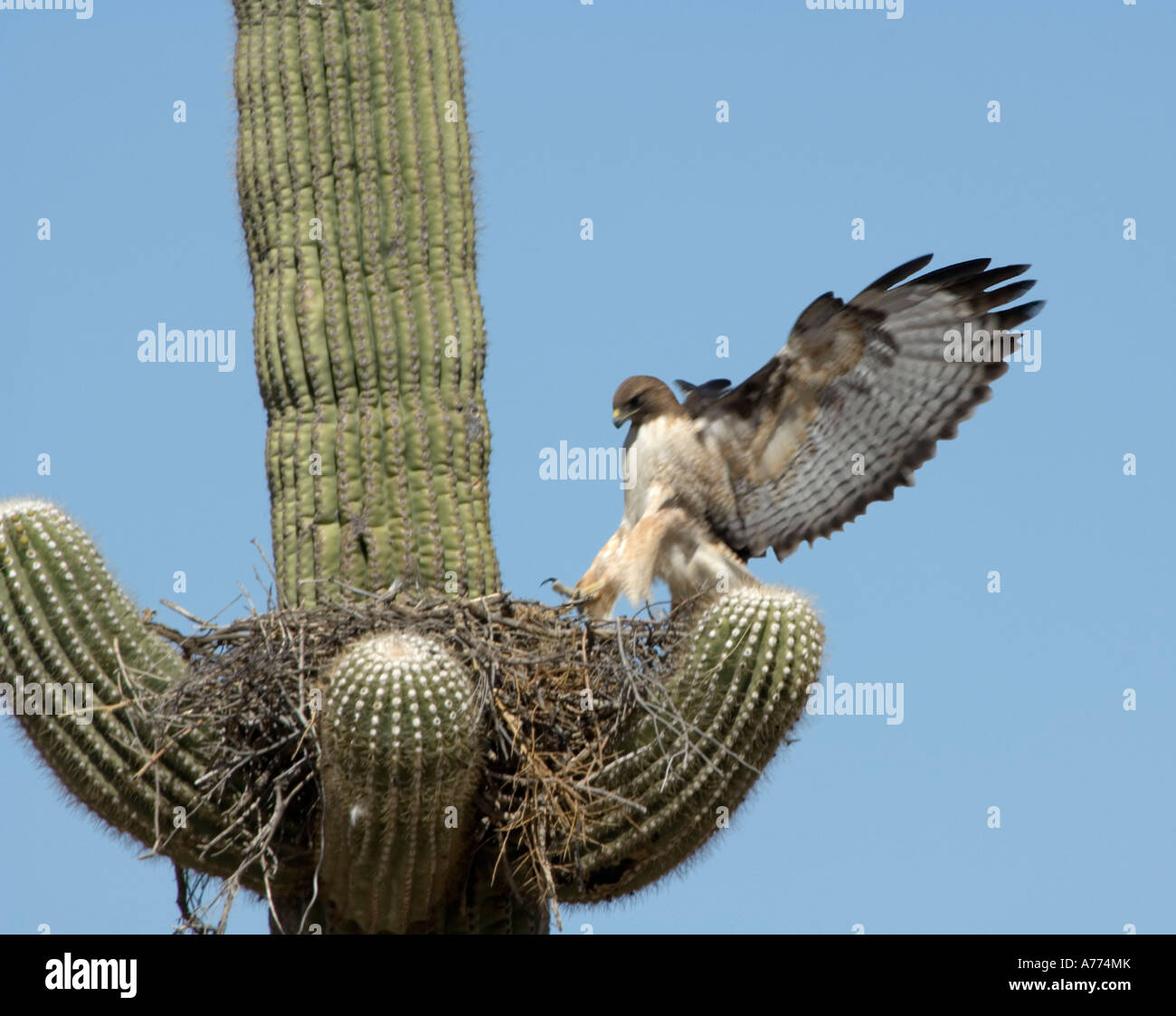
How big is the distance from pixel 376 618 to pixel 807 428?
280 cm

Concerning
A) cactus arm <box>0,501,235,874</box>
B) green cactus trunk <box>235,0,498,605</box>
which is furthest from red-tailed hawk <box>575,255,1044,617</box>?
cactus arm <box>0,501,235,874</box>

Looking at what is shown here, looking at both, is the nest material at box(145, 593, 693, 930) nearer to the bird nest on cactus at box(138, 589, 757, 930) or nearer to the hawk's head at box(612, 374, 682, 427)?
the bird nest on cactus at box(138, 589, 757, 930)

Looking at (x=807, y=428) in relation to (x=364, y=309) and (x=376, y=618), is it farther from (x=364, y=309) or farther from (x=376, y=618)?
(x=376, y=618)

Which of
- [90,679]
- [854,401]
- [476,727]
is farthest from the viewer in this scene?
[854,401]

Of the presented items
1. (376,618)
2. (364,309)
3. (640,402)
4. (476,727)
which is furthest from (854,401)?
(476,727)

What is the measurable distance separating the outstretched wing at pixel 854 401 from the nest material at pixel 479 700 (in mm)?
1959

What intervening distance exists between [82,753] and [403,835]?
4.14 ft

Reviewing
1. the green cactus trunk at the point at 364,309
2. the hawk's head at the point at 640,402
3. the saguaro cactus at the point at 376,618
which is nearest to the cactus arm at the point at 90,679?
the saguaro cactus at the point at 376,618

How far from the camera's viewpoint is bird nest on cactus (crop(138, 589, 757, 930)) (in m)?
6.68

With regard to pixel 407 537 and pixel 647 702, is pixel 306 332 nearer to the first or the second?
pixel 407 537

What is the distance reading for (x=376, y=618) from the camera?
7055 mm

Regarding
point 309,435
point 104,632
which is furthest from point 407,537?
point 104,632

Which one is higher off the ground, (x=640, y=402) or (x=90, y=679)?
(x=640, y=402)

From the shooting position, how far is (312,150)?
25.2ft
